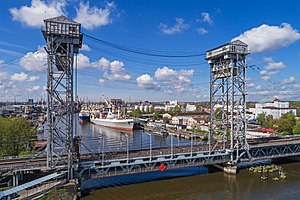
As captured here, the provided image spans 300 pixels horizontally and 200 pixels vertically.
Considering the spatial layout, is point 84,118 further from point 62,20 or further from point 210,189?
point 210,189

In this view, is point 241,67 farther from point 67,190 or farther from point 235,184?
point 67,190

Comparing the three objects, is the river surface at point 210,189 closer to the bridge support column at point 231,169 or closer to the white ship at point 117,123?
the bridge support column at point 231,169

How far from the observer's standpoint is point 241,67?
26.6 metres

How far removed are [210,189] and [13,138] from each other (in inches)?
930

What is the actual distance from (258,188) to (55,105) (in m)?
19.4

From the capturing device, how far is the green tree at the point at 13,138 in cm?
2825

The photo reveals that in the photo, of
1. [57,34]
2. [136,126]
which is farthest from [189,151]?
[136,126]

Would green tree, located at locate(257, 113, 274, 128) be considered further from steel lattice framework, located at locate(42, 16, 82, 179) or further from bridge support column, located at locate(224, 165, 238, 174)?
steel lattice framework, located at locate(42, 16, 82, 179)

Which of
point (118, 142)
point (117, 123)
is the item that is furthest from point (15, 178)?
point (117, 123)

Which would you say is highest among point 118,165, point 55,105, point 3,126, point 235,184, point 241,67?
point 241,67

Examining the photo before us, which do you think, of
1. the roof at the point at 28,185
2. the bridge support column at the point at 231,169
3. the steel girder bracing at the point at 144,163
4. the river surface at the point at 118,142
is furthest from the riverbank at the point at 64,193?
the bridge support column at the point at 231,169

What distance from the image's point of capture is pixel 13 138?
1166 inches

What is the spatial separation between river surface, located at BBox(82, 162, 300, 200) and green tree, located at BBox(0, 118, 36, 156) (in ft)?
47.5

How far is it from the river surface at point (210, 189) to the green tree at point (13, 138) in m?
14.5
